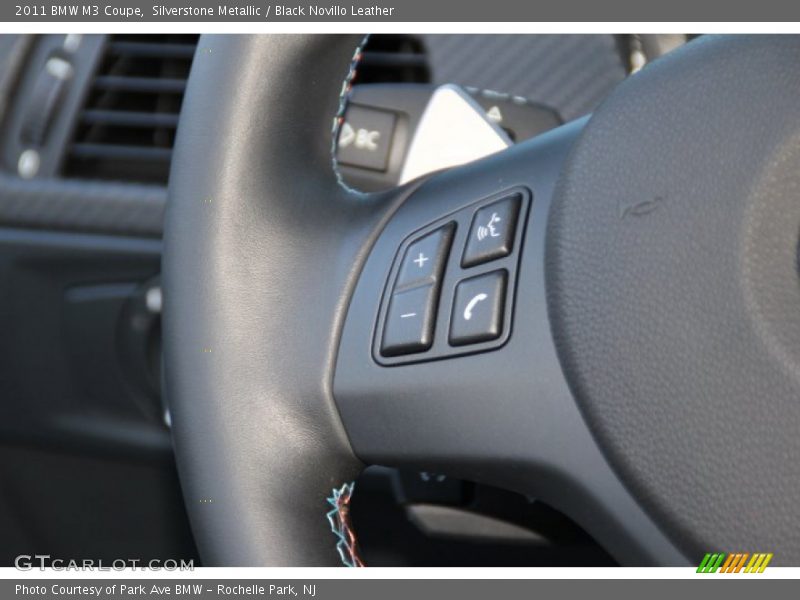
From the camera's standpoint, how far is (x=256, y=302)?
76cm

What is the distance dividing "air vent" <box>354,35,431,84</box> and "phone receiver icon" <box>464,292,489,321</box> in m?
0.51

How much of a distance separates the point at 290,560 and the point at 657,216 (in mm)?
305

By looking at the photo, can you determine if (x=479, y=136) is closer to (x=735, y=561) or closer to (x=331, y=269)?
(x=331, y=269)

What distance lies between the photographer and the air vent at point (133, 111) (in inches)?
50.4

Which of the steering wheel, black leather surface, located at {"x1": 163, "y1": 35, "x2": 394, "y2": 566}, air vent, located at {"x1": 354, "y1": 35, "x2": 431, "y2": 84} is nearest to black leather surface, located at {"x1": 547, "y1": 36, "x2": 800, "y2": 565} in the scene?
the steering wheel

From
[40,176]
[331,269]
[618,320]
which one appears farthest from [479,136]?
[40,176]

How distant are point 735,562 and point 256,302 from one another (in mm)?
324

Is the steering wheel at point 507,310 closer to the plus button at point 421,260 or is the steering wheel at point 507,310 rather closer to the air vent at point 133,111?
the plus button at point 421,260

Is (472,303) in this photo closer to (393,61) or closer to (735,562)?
(735,562)

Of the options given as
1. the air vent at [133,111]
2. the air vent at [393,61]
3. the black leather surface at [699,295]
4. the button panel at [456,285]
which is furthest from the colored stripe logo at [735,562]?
the air vent at [133,111]

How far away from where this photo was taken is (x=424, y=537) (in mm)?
1187

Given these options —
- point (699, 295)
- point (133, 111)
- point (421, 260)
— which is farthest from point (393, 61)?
point (699, 295)

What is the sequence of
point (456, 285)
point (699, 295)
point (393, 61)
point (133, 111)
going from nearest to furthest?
1. point (699, 295)
2. point (456, 285)
3. point (393, 61)
4. point (133, 111)

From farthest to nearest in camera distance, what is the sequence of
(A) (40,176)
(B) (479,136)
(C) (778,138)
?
(A) (40,176), (B) (479,136), (C) (778,138)
